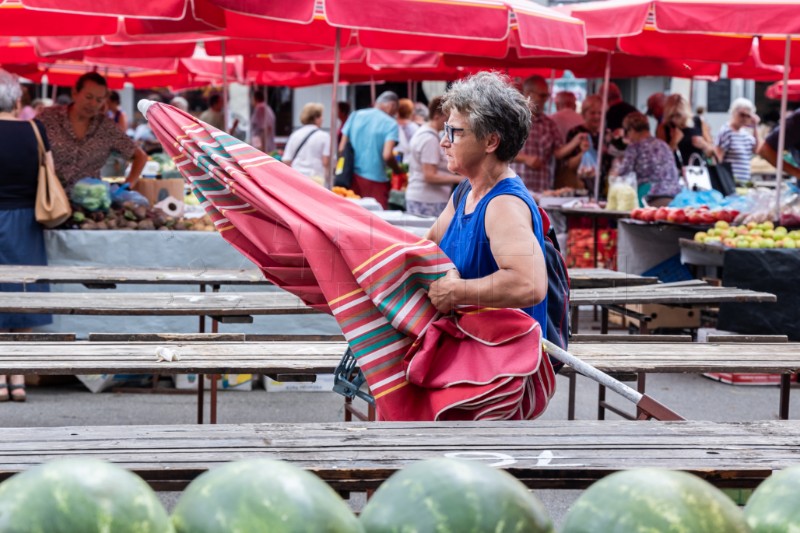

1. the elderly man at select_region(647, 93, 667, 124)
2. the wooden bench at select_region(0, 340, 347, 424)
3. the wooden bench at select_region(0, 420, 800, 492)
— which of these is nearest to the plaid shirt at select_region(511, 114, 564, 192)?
the elderly man at select_region(647, 93, 667, 124)

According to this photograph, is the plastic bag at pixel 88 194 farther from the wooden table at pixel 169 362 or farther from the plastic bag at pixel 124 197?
the wooden table at pixel 169 362

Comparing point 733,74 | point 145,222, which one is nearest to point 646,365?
point 145,222

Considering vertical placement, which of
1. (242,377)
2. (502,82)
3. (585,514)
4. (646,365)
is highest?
(502,82)

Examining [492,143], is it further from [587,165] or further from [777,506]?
[587,165]

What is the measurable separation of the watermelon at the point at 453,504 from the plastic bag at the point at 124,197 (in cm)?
703

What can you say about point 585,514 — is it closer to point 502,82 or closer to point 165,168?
point 502,82

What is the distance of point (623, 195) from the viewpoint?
33.2 feet

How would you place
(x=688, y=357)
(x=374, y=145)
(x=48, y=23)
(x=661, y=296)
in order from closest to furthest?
1. (x=688, y=357)
2. (x=661, y=296)
3. (x=48, y=23)
4. (x=374, y=145)

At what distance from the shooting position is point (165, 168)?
1223cm

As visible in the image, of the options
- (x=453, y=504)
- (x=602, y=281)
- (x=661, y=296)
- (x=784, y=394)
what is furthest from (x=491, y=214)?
(x=602, y=281)

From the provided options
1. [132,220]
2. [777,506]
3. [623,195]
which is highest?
[777,506]

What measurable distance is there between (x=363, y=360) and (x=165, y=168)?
9873 millimetres

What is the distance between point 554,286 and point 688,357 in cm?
135

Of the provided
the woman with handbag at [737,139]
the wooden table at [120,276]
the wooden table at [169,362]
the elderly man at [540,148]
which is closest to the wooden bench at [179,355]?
the wooden table at [169,362]
